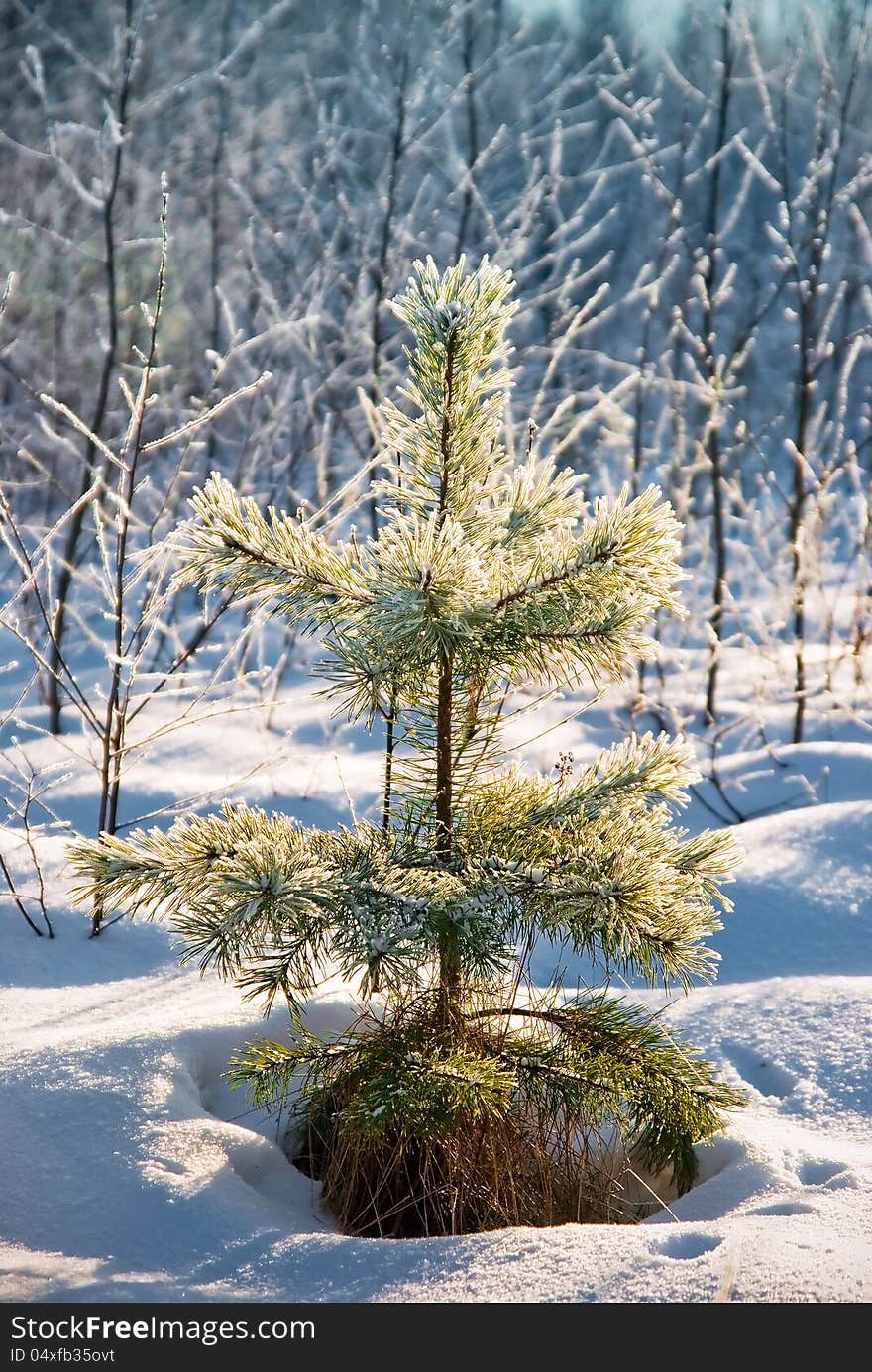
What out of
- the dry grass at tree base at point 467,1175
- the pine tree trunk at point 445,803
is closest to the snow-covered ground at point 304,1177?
the dry grass at tree base at point 467,1175

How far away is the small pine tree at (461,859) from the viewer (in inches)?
70.7

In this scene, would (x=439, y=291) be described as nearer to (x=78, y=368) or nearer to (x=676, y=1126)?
(x=676, y=1126)

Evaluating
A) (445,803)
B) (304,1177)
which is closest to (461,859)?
(445,803)

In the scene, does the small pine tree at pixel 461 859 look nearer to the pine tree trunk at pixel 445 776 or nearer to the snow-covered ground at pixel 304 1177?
the pine tree trunk at pixel 445 776

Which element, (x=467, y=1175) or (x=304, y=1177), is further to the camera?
(x=304, y=1177)

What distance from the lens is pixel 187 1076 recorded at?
2244mm

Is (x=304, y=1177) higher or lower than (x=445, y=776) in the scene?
lower

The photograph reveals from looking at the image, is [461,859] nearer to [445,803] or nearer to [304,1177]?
[445,803]

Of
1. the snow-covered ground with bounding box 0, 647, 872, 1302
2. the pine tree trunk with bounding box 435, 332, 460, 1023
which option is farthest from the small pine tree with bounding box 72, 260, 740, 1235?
the snow-covered ground with bounding box 0, 647, 872, 1302

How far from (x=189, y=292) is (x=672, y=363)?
4436mm

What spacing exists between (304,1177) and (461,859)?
76 cm

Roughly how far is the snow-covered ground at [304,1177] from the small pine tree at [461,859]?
185 mm

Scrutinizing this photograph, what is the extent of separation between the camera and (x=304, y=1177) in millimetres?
2154
